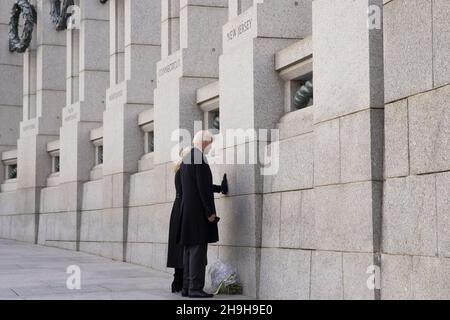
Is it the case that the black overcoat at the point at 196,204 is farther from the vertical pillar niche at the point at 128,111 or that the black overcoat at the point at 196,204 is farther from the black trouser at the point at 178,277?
the vertical pillar niche at the point at 128,111

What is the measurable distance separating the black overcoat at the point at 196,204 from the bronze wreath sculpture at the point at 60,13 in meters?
11.8

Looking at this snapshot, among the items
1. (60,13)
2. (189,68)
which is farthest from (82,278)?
(60,13)

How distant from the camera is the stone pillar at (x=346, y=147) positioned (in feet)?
26.1

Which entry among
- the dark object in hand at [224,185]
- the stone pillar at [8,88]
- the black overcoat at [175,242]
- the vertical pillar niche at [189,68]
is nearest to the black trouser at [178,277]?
the black overcoat at [175,242]

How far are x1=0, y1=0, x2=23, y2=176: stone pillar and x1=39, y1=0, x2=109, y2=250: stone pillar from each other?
6.01m

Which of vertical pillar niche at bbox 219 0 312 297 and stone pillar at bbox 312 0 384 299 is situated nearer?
stone pillar at bbox 312 0 384 299

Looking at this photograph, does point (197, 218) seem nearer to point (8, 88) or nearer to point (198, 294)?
point (198, 294)

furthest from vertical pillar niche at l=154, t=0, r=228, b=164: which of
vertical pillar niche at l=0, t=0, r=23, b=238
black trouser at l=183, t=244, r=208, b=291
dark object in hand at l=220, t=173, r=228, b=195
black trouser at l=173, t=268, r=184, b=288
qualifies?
vertical pillar niche at l=0, t=0, r=23, b=238

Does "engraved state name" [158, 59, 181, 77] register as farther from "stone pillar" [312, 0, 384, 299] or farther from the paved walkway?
"stone pillar" [312, 0, 384, 299]

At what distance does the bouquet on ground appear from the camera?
1050 cm

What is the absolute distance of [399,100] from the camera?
24.8 ft

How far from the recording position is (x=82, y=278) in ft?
41.2

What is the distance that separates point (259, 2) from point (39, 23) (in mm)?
12853

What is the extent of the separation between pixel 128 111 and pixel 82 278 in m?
4.52
